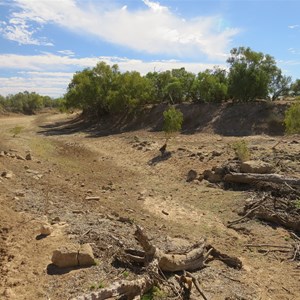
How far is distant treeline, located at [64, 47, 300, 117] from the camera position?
2722cm

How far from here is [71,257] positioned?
21.4 feet

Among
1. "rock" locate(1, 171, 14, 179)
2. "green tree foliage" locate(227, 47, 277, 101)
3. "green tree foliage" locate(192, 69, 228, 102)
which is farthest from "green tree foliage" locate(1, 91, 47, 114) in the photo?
"rock" locate(1, 171, 14, 179)

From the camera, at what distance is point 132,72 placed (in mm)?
34250

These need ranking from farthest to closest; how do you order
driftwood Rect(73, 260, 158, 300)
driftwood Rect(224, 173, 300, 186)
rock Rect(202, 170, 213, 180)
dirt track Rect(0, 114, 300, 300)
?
rock Rect(202, 170, 213, 180) → driftwood Rect(224, 173, 300, 186) → dirt track Rect(0, 114, 300, 300) → driftwood Rect(73, 260, 158, 300)

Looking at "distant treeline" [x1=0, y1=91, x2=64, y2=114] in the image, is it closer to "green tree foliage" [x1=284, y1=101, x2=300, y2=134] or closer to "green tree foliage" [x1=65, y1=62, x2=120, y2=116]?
"green tree foliage" [x1=65, y1=62, x2=120, y2=116]

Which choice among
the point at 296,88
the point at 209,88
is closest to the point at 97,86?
the point at 209,88

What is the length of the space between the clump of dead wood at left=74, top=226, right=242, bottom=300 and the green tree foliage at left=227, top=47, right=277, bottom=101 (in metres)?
21.5

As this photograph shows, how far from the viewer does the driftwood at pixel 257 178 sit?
11.9m

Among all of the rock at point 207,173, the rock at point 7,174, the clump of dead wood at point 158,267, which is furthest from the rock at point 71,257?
the rock at point 207,173

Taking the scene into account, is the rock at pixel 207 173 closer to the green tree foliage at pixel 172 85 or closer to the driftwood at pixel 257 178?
the driftwood at pixel 257 178

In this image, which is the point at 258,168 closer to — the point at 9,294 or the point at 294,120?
the point at 294,120

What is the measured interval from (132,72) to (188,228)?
26.6m

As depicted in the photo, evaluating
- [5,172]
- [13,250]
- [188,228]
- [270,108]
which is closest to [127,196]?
[188,228]

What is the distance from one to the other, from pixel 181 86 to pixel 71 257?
90.3 ft
